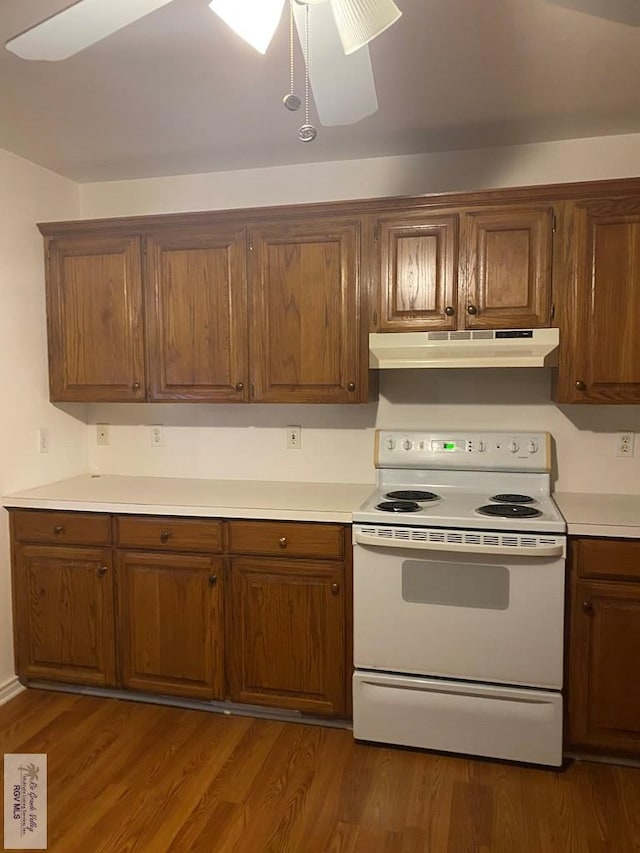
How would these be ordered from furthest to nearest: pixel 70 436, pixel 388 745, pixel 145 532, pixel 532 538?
pixel 70 436 → pixel 145 532 → pixel 388 745 → pixel 532 538

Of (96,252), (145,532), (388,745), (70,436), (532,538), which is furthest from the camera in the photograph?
(70,436)

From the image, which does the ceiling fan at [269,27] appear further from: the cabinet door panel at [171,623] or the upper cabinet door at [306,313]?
the cabinet door panel at [171,623]

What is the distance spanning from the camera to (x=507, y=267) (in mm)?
2641

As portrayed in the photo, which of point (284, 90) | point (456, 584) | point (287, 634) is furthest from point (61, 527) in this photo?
point (284, 90)

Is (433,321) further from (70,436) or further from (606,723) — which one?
(70,436)

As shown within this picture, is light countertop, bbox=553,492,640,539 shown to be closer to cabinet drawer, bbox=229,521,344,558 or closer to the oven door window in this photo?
the oven door window

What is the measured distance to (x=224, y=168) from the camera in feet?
10.5

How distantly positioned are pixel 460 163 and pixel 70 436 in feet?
7.67

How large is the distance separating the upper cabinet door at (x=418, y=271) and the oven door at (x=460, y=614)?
95 centimetres

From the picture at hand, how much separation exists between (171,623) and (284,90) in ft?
7.06

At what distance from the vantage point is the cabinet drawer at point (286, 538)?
2.61 meters

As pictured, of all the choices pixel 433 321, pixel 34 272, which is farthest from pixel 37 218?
pixel 433 321

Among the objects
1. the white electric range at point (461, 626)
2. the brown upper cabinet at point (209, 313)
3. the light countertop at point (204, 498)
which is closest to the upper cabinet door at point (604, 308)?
A: the white electric range at point (461, 626)

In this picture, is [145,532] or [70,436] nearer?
[145,532]
